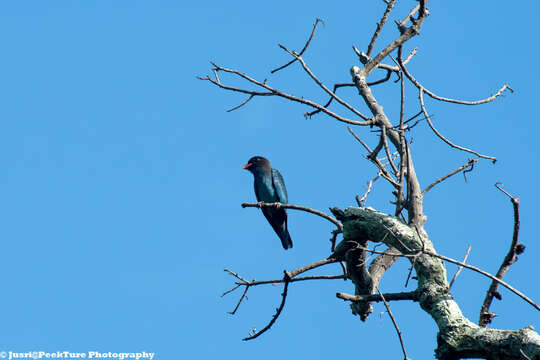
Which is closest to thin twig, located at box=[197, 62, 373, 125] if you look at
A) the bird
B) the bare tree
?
the bare tree

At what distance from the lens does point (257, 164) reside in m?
10.5

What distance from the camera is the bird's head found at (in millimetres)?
10430

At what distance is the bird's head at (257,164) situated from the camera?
10430 mm

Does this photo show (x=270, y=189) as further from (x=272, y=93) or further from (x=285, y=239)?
(x=272, y=93)

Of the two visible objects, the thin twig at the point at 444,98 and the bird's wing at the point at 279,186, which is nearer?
the thin twig at the point at 444,98

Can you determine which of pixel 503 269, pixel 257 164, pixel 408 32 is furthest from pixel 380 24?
pixel 257 164

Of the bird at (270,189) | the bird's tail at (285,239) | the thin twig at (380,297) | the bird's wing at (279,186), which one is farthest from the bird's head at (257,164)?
the thin twig at (380,297)

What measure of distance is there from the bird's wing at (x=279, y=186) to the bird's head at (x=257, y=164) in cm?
19

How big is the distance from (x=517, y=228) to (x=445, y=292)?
533 mm

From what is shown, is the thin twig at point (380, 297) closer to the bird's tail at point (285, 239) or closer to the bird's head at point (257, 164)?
the bird's tail at point (285, 239)

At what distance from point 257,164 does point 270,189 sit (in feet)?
1.85

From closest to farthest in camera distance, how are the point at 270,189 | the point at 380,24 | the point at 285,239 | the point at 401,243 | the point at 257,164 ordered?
the point at 401,243, the point at 380,24, the point at 285,239, the point at 270,189, the point at 257,164

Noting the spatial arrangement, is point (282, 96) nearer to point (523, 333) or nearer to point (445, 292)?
point (445, 292)

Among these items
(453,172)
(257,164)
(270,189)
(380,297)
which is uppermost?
(257,164)
